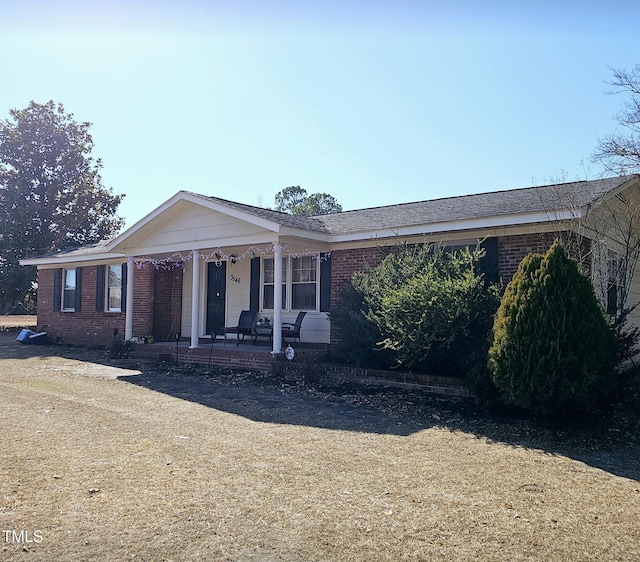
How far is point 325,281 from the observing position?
12.4 m

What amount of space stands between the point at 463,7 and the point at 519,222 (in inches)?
168

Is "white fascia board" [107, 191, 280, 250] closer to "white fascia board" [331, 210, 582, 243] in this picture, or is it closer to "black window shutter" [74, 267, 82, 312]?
"white fascia board" [331, 210, 582, 243]

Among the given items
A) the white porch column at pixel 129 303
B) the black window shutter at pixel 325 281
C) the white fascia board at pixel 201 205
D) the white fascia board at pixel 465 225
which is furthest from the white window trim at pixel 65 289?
the white fascia board at pixel 465 225

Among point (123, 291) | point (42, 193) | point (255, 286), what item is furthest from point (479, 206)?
point (42, 193)

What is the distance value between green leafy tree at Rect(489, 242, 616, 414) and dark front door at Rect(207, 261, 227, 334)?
376 inches

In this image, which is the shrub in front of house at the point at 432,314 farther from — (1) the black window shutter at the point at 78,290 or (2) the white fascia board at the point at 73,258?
(1) the black window shutter at the point at 78,290

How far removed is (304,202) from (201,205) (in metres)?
43.2

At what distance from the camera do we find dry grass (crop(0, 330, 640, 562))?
3.41 m

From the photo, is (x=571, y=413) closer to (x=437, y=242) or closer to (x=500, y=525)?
(x=500, y=525)

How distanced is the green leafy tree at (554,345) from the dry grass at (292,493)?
0.88 metres

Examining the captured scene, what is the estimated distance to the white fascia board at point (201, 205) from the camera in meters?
11.1

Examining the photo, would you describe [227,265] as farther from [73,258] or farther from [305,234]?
[73,258]

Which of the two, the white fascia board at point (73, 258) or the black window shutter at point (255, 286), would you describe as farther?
the white fascia board at point (73, 258)

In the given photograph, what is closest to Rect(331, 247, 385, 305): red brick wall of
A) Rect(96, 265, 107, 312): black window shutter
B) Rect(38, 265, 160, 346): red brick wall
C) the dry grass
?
the dry grass
